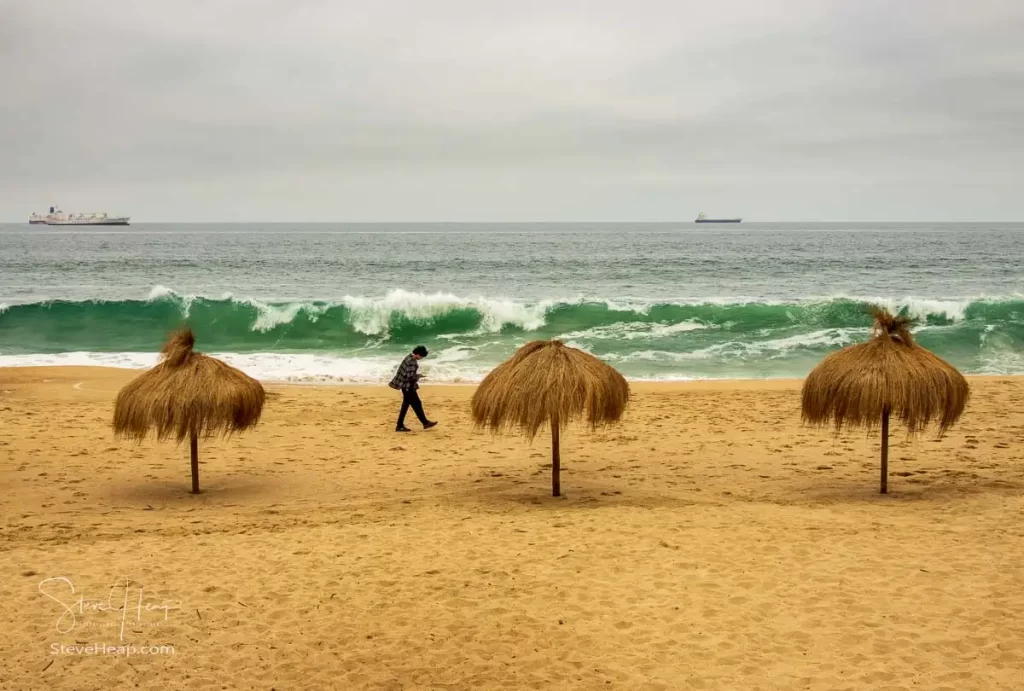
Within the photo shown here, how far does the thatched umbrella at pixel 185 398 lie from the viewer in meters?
9.16

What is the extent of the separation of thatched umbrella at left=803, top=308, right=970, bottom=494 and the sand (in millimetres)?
982

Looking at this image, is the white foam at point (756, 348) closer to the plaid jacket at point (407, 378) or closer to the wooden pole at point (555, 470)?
the plaid jacket at point (407, 378)

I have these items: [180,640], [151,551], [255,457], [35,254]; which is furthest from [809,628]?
[35,254]

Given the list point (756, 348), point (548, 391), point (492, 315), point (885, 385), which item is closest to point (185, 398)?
point (548, 391)

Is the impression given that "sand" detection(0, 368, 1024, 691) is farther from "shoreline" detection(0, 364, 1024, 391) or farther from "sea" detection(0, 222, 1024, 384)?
"shoreline" detection(0, 364, 1024, 391)

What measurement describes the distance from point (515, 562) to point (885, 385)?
4.35m

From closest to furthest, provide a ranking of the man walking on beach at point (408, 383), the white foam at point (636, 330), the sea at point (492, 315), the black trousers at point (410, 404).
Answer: the man walking on beach at point (408, 383) < the black trousers at point (410, 404) < the sea at point (492, 315) < the white foam at point (636, 330)

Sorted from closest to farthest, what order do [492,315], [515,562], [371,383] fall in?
[515,562] → [371,383] → [492,315]

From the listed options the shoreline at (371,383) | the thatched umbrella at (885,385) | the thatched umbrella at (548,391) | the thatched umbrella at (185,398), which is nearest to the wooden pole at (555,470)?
the thatched umbrella at (548,391)

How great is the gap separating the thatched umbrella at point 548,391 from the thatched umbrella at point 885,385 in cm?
216

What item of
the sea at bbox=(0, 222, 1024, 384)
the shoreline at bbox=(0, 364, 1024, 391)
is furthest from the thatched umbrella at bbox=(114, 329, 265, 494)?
the shoreline at bbox=(0, 364, 1024, 391)

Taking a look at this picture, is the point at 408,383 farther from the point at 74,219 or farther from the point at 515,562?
the point at 74,219

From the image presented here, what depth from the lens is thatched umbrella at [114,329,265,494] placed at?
916 centimetres

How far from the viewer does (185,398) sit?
A: 9.16m
